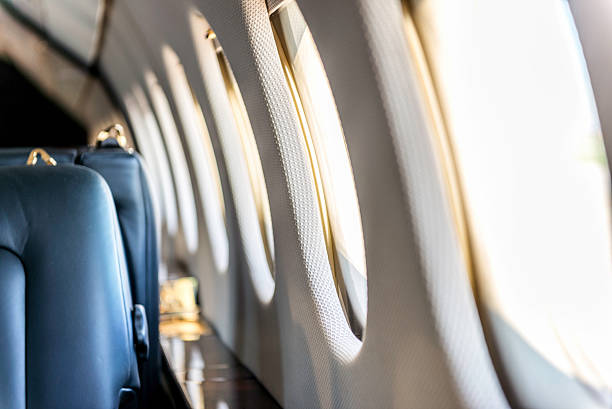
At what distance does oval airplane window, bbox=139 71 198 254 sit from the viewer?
8.28 metres

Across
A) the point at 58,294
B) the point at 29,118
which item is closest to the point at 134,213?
the point at 58,294

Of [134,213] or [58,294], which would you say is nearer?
[58,294]

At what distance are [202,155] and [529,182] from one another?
497cm

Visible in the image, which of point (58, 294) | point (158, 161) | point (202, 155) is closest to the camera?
point (58, 294)

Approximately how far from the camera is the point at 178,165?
860 centimetres

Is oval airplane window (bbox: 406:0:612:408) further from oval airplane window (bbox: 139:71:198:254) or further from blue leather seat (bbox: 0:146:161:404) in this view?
oval airplane window (bbox: 139:71:198:254)

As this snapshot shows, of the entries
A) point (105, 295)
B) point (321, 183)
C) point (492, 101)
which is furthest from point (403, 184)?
point (321, 183)

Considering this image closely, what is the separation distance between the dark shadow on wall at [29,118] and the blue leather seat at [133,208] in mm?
12378

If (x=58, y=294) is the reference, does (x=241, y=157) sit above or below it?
above

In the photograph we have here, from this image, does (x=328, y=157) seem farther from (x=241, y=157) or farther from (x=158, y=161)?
(x=158, y=161)

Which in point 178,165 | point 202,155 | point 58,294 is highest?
point 178,165

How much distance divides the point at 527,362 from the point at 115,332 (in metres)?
1.16

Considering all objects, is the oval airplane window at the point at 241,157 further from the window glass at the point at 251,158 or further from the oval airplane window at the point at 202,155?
the oval airplane window at the point at 202,155

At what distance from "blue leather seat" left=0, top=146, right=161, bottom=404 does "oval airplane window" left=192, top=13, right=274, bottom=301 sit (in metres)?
0.76
